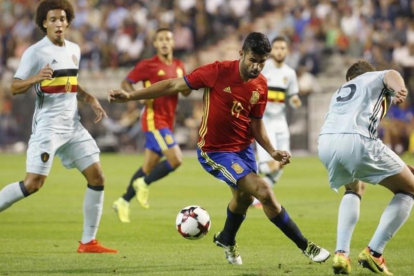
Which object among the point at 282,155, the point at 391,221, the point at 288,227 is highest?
the point at 282,155

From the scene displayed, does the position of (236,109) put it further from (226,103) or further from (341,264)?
(341,264)

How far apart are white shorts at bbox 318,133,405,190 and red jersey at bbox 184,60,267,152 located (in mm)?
948

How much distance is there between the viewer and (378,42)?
26781 mm

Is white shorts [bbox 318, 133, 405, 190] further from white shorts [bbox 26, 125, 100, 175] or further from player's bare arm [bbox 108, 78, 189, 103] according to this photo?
white shorts [bbox 26, 125, 100, 175]

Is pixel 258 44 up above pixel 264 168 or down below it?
above

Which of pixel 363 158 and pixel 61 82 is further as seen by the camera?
pixel 61 82

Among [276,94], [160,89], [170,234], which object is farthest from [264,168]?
[160,89]

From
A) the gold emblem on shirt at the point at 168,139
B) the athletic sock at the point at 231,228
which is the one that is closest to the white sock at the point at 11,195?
the athletic sock at the point at 231,228

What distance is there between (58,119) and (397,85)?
3.84 m

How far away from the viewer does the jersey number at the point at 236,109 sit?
905 centimetres

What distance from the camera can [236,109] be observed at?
907 cm

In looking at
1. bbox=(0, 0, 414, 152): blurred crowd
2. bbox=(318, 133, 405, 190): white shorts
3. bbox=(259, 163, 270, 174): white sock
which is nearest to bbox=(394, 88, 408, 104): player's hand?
bbox=(318, 133, 405, 190): white shorts

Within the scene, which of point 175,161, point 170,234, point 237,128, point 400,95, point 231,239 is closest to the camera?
point 400,95

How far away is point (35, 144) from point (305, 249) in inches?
124
